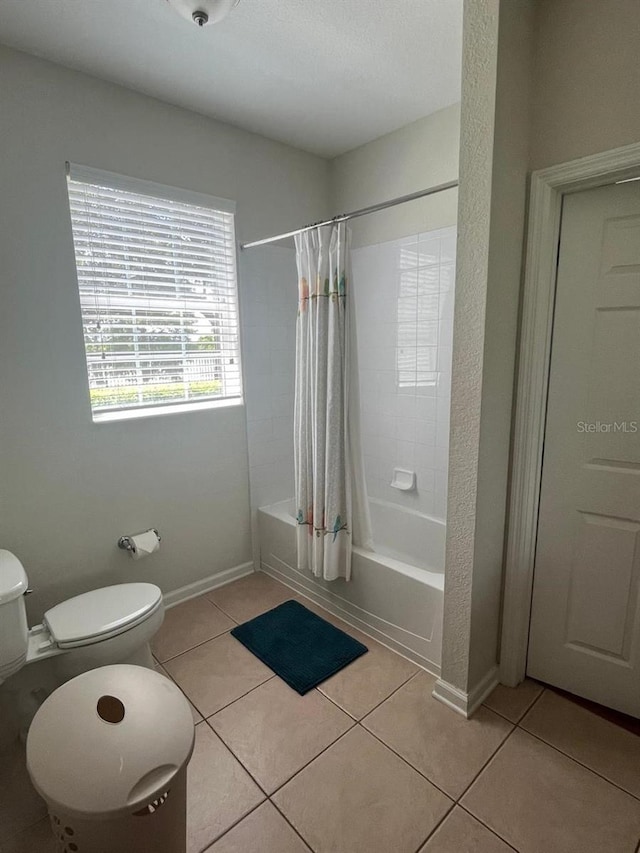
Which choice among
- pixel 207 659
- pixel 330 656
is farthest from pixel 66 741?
pixel 330 656

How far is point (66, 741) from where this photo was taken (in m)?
1.05

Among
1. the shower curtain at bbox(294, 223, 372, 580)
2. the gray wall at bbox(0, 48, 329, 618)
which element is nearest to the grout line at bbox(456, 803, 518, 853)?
the shower curtain at bbox(294, 223, 372, 580)

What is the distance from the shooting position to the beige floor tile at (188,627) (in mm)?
2095

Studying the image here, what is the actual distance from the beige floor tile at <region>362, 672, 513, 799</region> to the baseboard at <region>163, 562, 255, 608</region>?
1243mm

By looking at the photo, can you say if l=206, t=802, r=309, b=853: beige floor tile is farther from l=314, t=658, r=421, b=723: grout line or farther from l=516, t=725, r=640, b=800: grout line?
l=516, t=725, r=640, b=800: grout line

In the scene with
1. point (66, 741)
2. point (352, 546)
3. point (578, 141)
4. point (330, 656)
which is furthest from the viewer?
point (352, 546)

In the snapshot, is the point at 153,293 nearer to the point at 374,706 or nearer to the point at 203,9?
the point at 203,9

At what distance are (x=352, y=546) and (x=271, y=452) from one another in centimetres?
87

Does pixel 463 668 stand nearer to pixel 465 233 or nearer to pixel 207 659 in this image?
pixel 207 659

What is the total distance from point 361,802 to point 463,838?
12.1 inches

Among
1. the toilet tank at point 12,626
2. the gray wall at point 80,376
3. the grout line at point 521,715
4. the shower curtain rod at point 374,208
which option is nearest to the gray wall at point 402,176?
the shower curtain rod at point 374,208

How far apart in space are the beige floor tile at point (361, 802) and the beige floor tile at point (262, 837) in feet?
0.10

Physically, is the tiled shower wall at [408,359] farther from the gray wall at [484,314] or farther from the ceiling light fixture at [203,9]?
the ceiling light fixture at [203,9]

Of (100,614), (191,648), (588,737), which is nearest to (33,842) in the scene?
(100,614)
